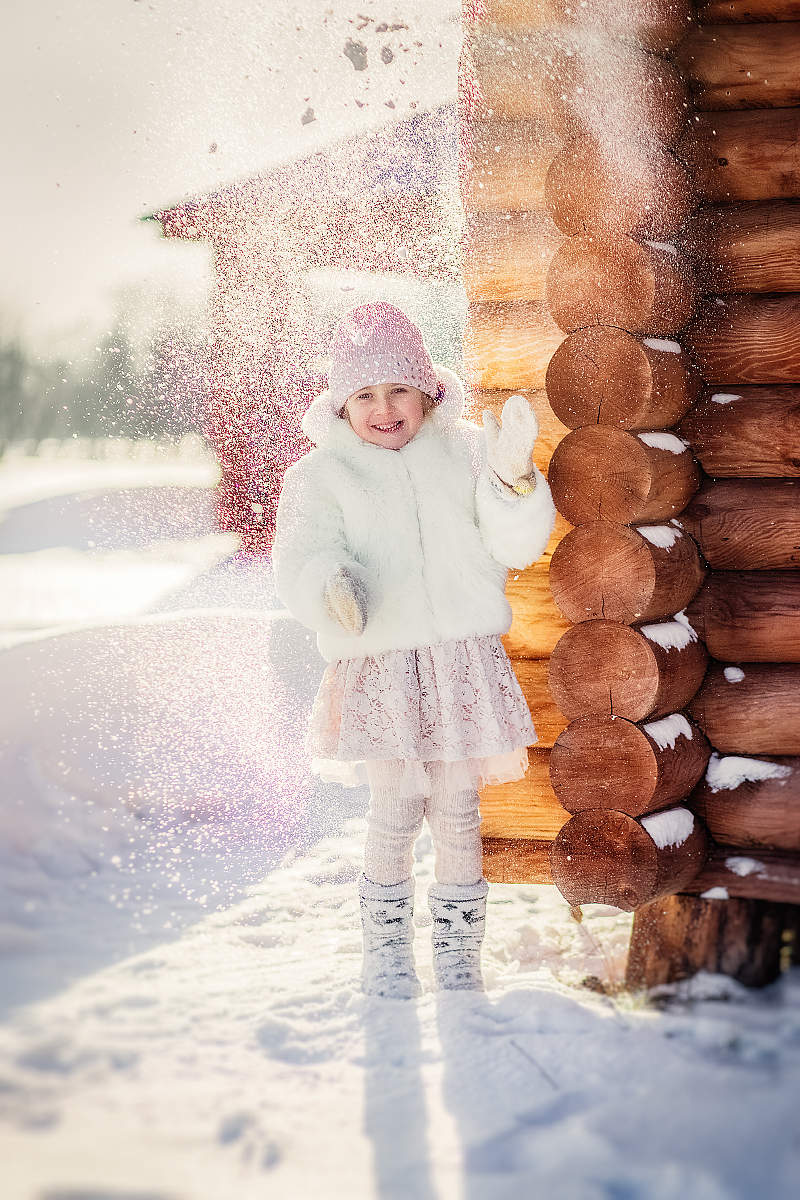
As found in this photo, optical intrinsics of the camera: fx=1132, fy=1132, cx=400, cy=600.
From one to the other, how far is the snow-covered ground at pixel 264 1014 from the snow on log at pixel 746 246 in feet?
6.35

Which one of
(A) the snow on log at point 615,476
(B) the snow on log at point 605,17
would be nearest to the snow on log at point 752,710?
(A) the snow on log at point 615,476

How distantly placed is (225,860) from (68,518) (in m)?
5.87

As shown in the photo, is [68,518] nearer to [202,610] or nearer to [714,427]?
[202,610]

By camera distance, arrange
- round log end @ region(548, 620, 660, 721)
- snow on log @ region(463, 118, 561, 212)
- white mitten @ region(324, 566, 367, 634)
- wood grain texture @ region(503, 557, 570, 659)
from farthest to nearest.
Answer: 1. wood grain texture @ region(503, 557, 570, 659)
2. snow on log @ region(463, 118, 561, 212)
3. round log end @ region(548, 620, 660, 721)
4. white mitten @ region(324, 566, 367, 634)

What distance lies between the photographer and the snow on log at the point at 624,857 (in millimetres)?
2854

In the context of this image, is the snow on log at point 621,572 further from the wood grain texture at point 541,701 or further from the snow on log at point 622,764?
the wood grain texture at point 541,701

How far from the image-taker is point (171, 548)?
9.68 metres

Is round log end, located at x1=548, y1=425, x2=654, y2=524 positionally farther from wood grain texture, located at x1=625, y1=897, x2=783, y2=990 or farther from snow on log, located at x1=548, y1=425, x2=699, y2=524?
wood grain texture, located at x1=625, y1=897, x2=783, y2=990

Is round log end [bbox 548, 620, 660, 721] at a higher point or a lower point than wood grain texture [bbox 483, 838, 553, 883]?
higher

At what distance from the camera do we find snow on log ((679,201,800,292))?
3.18 meters

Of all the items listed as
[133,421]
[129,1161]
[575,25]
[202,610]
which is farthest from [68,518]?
[129,1161]

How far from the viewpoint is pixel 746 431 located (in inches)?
127

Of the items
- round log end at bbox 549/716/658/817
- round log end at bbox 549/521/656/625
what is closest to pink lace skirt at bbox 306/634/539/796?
round log end at bbox 549/716/658/817

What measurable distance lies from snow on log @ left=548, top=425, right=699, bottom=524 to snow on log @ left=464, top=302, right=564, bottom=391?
48 centimetres
